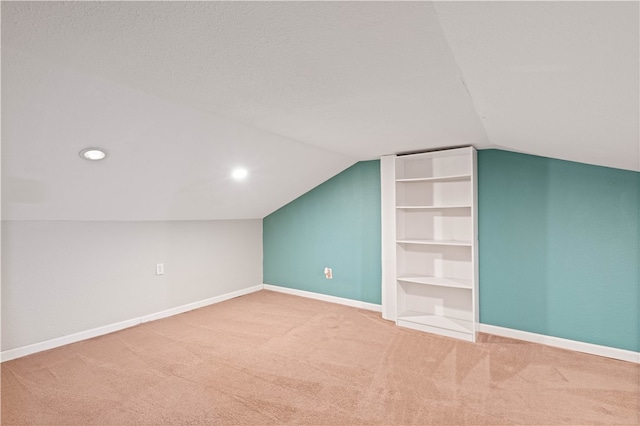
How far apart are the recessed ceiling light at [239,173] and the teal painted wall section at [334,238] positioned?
129cm

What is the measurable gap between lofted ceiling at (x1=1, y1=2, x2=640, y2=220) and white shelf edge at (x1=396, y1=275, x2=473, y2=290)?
127 cm

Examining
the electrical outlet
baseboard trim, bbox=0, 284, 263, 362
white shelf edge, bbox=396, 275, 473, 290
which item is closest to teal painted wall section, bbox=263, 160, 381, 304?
the electrical outlet

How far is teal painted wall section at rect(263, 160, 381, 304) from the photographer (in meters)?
3.90

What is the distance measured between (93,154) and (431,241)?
9.13ft

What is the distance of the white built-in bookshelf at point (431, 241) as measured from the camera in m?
3.12

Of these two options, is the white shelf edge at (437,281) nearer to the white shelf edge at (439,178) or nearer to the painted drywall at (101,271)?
the white shelf edge at (439,178)

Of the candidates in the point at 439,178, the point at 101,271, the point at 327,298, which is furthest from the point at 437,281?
the point at 101,271

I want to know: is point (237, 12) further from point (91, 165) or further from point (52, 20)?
point (91, 165)

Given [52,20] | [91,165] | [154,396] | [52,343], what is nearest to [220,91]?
[52,20]

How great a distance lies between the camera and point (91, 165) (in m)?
2.23

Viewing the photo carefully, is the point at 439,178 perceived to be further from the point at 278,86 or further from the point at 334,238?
the point at 278,86

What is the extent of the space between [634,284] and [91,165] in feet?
13.2

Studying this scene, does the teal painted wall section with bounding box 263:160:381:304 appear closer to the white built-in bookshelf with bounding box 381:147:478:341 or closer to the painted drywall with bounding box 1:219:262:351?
the white built-in bookshelf with bounding box 381:147:478:341

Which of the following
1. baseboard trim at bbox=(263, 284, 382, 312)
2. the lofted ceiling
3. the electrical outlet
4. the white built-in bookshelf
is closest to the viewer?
the lofted ceiling
